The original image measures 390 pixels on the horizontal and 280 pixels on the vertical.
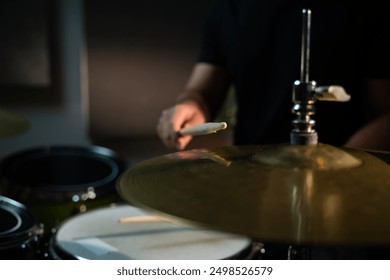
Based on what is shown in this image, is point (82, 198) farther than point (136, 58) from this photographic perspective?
No

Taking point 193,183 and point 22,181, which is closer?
point 193,183

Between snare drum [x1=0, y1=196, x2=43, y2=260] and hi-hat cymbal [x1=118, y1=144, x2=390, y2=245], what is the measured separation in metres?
0.28

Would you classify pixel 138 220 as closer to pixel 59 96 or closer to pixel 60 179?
pixel 60 179

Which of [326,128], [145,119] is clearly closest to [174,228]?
[326,128]

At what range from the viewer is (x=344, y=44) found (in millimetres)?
1062

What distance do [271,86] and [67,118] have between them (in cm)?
77

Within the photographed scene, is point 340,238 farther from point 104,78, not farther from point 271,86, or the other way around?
point 104,78

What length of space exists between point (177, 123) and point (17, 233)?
11.7 inches

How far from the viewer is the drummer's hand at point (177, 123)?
3.01ft

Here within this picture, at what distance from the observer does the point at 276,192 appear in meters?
0.55

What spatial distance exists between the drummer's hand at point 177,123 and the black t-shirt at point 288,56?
173 mm

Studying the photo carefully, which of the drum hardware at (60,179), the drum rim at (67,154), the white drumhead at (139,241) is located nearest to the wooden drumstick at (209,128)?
the white drumhead at (139,241)

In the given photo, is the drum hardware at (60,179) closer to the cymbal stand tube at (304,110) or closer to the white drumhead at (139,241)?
the white drumhead at (139,241)

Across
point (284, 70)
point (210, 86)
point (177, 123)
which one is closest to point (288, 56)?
point (284, 70)
